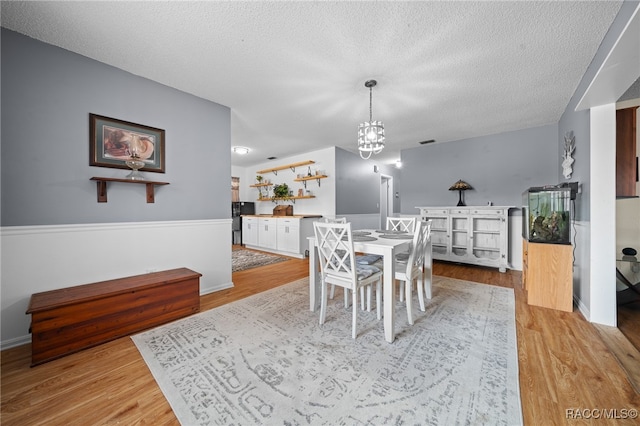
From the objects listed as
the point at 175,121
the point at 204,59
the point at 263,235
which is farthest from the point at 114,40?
the point at 263,235

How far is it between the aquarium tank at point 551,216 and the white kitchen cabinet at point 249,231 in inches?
204

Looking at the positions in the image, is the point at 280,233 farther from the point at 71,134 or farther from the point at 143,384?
the point at 143,384

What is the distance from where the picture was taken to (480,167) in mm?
4363

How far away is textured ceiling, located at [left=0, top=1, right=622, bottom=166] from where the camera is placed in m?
1.58

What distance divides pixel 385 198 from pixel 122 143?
6305mm

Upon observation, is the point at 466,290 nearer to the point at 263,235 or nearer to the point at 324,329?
→ the point at 324,329

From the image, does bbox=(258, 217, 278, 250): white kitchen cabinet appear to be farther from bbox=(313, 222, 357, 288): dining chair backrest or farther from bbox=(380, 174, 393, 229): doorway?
bbox=(313, 222, 357, 288): dining chair backrest

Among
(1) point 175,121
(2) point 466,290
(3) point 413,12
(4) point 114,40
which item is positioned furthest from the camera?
(2) point 466,290

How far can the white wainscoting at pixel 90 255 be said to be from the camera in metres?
1.79

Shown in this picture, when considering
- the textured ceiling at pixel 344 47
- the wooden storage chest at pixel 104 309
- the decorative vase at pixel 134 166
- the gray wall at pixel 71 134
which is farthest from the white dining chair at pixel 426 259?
the decorative vase at pixel 134 166

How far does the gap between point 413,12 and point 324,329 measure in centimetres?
246

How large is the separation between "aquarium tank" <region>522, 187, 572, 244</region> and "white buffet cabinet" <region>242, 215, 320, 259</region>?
363 cm

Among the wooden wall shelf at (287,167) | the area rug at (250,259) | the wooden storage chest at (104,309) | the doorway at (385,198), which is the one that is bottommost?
the area rug at (250,259)

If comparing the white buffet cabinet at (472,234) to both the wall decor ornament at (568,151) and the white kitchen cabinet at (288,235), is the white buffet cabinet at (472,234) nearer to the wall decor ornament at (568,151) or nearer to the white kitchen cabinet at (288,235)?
the wall decor ornament at (568,151)
